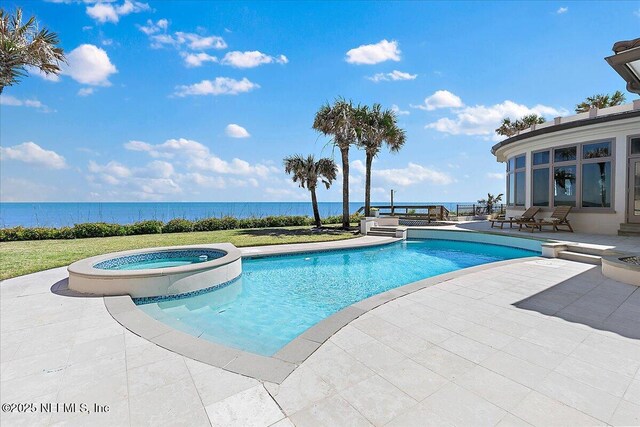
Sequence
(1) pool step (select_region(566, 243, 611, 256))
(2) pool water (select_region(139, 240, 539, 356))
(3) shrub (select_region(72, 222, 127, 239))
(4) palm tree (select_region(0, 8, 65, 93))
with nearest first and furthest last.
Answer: (2) pool water (select_region(139, 240, 539, 356))
(1) pool step (select_region(566, 243, 611, 256))
(4) palm tree (select_region(0, 8, 65, 93))
(3) shrub (select_region(72, 222, 127, 239))

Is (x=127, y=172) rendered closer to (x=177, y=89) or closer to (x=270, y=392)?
(x=177, y=89)

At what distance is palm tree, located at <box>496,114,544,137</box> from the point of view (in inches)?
882

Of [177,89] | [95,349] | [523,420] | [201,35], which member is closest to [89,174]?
[177,89]

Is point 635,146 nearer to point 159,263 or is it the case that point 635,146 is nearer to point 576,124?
point 576,124

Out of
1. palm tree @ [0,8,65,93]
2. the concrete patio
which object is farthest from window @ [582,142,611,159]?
palm tree @ [0,8,65,93]

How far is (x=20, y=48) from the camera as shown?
768cm

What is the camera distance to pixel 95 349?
3.17 meters

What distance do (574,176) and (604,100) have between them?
11.7 meters

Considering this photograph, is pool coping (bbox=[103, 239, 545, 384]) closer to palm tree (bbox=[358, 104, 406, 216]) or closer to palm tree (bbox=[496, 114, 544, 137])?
palm tree (bbox=[358, 104, 406, 216])

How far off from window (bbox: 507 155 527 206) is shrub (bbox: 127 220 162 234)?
17.7 meters

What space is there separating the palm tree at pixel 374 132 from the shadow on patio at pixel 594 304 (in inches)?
479

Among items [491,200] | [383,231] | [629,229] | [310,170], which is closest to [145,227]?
[310,170]

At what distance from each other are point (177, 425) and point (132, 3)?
11.1m

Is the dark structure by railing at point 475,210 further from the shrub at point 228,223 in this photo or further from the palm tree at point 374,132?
the shrub at point 228,223
